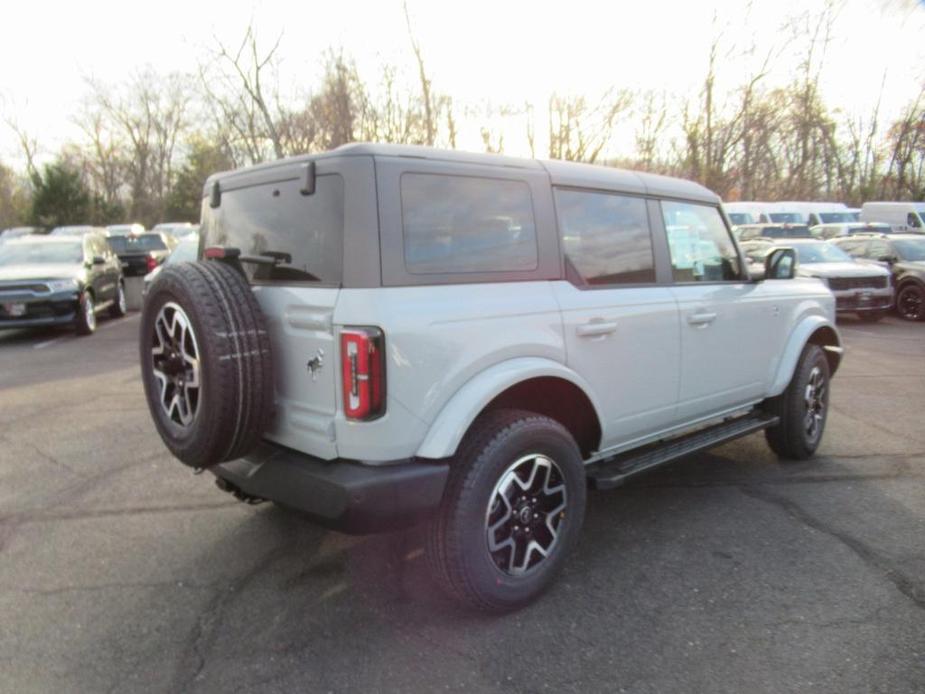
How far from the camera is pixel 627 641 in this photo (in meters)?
2.74

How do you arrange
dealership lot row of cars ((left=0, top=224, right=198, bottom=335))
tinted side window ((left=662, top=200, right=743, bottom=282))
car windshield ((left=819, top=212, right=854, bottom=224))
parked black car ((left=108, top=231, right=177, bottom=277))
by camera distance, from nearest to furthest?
tinted side window ((left=662, top=200, right=743, bottom=282))
dealership lot row of cars ((left=0, top=224, right=198, bottom=335))
parked black car ((left=108, top=231, right=177, bottom=277))
car windshield ((left=819, top=212, right=854, bottom=224))

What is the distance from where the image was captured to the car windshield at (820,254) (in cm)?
1395

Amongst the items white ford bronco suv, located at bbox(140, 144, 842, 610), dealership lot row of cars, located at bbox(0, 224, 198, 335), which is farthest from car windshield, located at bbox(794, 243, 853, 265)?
white ford bronco suv, located at bbox(140, 144, 842, 610)

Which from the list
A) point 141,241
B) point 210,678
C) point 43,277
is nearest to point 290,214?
point 210,678

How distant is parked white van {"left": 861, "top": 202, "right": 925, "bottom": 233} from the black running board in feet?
83.6

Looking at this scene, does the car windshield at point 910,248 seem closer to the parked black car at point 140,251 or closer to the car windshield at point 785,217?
the car windshield at point 785,217

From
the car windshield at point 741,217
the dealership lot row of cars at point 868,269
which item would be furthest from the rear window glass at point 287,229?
the car windshield at point 741,217

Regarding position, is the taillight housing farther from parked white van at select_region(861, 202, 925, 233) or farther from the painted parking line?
parked white van at select_region(861, 202, 925, 233)

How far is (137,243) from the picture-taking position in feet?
64.0

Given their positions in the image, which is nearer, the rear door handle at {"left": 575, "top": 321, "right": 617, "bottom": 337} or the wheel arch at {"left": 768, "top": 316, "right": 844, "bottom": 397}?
the rear door handle at {"left": 575, "top": 321, "right": 617, "bottom": 337}

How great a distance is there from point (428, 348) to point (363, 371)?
268mm

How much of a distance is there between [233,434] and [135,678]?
96 cm

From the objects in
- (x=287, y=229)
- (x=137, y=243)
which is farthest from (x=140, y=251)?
(x=287, y=229)

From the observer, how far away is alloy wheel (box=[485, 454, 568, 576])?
9.55 ft
